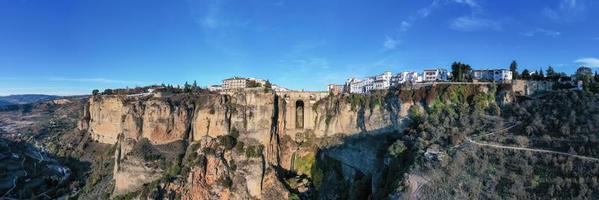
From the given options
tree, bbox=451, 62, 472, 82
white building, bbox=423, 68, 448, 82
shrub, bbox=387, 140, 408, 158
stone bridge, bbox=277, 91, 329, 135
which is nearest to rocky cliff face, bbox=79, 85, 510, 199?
stone bridge, bbox=277, 91, 329, 135

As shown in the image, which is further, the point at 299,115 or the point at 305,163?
the point at 299,115

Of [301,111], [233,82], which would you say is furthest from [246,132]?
[233,82]

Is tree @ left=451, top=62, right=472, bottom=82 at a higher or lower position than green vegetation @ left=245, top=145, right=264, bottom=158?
higher

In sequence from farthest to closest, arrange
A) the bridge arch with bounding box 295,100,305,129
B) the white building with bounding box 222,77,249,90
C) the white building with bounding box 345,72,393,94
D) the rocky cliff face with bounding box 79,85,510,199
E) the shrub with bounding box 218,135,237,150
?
the white building with bounding box 222,77,249,90 → the white building with bounding box 345,72,393,94 → the bridge arch with bounding box 295,100,305,129 → the shrub with bounding box 218,135,237,150 → the rocky cliff face with bounding box 79,85,510,199

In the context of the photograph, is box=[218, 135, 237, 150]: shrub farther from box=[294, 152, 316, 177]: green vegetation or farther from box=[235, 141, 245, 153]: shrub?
box=[294, 152, 316, 177]: green vegetation

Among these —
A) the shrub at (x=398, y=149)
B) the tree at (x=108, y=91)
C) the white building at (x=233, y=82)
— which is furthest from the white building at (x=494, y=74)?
the tree at (x=108, y=91)

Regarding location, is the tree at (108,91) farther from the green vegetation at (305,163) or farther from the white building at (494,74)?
the white building at (494,74)

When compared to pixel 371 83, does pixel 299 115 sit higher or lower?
lower

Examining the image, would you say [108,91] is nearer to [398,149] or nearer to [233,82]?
[233,82]

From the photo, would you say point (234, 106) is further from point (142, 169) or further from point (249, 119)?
point (142, 169)

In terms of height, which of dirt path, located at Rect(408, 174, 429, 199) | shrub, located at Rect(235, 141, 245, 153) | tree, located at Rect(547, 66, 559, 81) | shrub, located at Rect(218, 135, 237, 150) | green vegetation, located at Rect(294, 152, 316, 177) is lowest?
green vegetation, located at Rect(294, 152, 316, 177)
